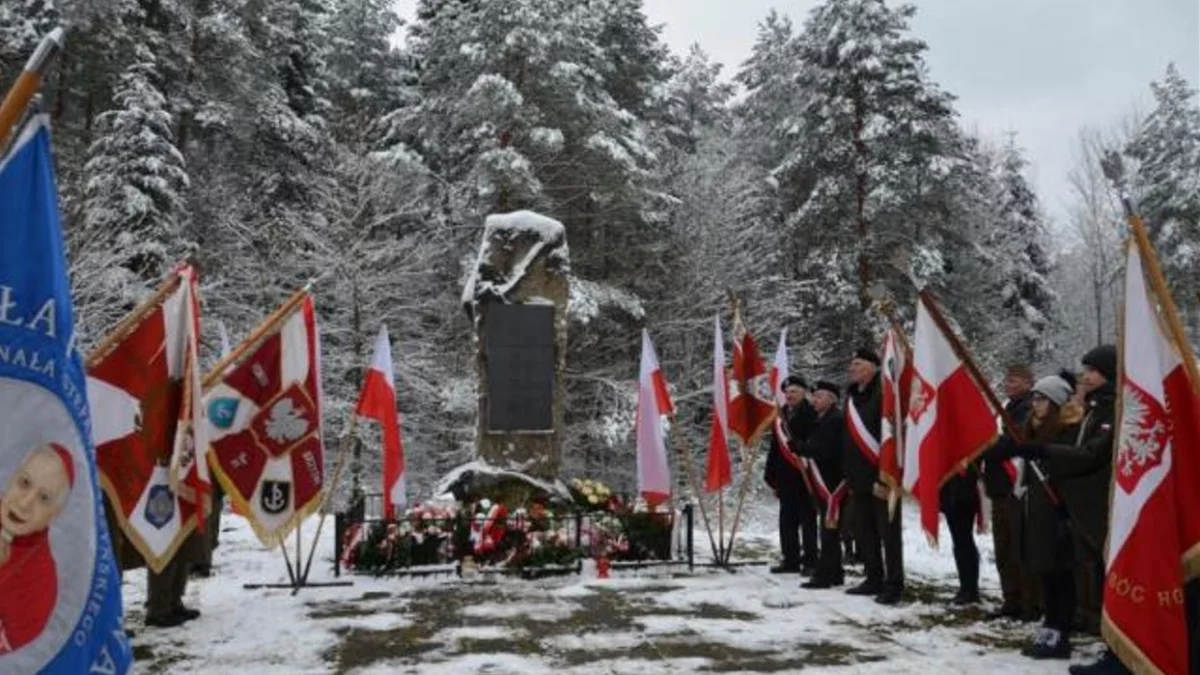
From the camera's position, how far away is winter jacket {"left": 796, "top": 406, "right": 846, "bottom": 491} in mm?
8773

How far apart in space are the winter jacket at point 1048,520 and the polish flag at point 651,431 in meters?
4.39

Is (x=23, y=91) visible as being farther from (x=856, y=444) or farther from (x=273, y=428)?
(x=856, y=444)

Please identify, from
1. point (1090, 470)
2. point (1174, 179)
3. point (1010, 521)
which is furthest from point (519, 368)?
point (1174, 179)

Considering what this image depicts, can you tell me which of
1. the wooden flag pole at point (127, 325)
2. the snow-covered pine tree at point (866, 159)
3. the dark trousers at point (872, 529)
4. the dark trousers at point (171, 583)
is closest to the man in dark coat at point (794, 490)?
the dark trousers at point (872, 529)

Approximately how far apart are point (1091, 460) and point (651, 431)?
5.36 metres

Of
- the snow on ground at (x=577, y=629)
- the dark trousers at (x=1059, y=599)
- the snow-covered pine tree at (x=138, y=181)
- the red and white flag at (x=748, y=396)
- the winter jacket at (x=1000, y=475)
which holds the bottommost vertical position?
the snow on ground at (x=577, y=629)

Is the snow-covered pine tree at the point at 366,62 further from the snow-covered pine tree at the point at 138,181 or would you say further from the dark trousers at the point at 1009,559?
the dark trousers at the point at 1009,559

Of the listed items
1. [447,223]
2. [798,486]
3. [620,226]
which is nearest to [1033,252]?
[620,226]

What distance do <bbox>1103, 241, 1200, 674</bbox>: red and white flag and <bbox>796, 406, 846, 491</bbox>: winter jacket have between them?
3.90 meters

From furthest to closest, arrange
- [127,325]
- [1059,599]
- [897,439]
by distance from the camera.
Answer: [897,439], [1059,599], [127,325]

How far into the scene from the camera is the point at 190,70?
74.9ft

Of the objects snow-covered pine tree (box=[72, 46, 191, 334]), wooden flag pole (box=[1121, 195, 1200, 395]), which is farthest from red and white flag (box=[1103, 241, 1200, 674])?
snow-covered pine tree (box=[72, 46, 191, 334])

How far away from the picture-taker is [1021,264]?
36.7 meters

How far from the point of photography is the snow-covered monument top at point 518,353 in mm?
11188
